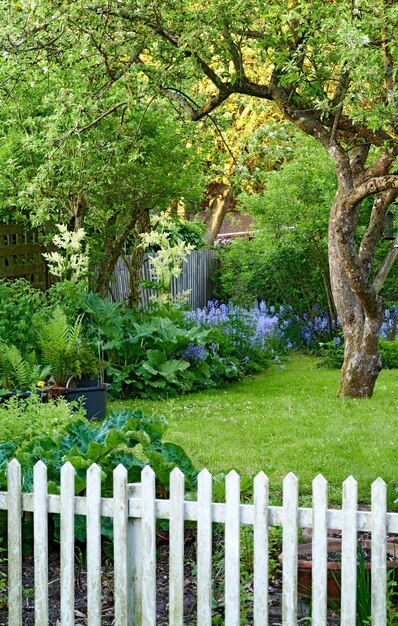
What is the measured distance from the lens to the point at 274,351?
46.6 feet

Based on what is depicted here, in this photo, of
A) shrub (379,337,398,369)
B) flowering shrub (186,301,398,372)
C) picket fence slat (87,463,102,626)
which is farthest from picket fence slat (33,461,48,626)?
shrub (379,337,398,369)

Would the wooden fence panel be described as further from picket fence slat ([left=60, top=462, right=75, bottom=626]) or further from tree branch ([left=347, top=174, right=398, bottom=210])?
picket fence slat ([left=60, top=462, right=75, bottom=626])

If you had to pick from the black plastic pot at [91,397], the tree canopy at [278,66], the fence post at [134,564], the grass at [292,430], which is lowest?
the grass at [292,430]

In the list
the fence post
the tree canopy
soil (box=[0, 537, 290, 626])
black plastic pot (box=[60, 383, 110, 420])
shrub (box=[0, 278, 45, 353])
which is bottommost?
soil (box=[0, 537, 290, 626])

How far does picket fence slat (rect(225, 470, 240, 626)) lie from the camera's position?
11.1 feet

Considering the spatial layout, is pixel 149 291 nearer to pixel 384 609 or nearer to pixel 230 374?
pixel 230 374

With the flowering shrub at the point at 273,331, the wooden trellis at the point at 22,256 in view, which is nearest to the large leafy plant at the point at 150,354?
the flowering shrub at the point at 273,331

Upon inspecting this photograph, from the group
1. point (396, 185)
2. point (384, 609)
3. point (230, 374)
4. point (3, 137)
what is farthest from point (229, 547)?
point (3, 137)

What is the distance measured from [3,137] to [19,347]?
139 inches

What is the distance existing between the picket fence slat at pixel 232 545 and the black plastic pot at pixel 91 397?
5.76 meters

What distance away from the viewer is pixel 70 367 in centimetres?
942

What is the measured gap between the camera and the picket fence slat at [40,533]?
3.62 metres

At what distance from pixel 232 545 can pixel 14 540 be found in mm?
944

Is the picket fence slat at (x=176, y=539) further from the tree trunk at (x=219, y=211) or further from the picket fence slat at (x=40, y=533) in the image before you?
the tree trunk at (x=219, y=211)
